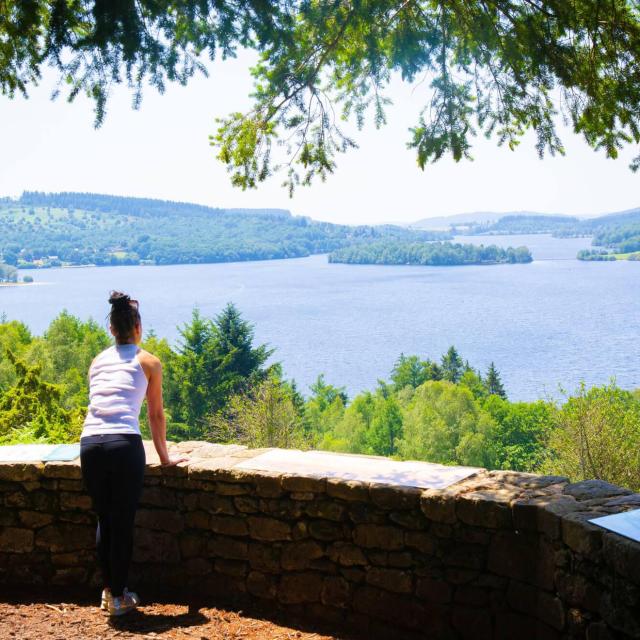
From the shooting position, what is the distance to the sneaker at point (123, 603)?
10.8ft

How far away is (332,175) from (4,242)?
7509 centimetres

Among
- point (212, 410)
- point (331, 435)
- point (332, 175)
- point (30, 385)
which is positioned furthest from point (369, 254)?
point (332, 175)

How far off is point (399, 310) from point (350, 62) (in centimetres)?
8479

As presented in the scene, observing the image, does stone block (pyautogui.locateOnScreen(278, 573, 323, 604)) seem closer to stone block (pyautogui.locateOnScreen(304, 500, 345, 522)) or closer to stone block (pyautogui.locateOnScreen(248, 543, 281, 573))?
stone block (pyautogui.locateOnScreen(248, 543, 281, 573))

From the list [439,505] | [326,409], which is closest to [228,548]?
[439,505]

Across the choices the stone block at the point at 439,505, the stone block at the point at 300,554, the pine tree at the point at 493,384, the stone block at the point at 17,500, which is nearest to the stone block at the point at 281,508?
the stone block at the point at 300,554

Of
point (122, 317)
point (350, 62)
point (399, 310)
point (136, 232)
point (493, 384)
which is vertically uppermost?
point (136, 232)

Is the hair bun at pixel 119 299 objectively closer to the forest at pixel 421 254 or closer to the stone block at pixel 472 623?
the stone block at pixel 472 623

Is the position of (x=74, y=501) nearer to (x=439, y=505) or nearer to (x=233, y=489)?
(x=233, y=489)

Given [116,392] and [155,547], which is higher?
[116,392]

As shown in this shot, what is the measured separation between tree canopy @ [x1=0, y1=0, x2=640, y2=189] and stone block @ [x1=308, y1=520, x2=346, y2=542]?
8.16ft

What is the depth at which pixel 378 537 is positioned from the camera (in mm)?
3176

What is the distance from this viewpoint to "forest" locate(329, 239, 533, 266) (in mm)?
100562

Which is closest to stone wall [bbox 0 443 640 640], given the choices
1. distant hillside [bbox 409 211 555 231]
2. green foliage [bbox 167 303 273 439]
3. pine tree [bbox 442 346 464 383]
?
green foliage [bbox 167 303 273 439]
